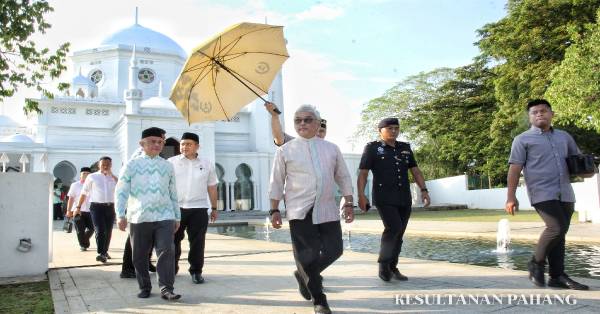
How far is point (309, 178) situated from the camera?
418 centimetres

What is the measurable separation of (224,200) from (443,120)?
51.6ft

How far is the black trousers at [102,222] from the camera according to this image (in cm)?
795

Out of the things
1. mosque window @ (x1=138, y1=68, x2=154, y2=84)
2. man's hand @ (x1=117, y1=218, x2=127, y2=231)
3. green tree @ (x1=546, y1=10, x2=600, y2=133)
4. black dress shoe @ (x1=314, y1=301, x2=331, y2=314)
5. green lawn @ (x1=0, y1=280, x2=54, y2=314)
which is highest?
mosque window @ (x1=138, y1=68, x2=154, y2=84)

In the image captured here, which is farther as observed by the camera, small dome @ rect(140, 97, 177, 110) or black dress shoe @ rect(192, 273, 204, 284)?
small dome @ rect(140, 97, 177, 110)

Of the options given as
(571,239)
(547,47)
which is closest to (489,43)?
(547,47)

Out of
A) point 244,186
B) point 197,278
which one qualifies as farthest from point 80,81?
point 197,278

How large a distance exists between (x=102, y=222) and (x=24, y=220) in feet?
5.31

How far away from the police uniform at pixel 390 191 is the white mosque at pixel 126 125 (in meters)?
28.6

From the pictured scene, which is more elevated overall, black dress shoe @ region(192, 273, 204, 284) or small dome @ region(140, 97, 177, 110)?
small dome @ region(140, 97, 177, 110)

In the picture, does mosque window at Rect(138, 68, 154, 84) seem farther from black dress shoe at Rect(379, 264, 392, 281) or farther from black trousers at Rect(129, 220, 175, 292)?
black dress shoe at Rect(379, 264, 392, 281)

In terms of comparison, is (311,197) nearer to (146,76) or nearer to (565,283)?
(565,283)

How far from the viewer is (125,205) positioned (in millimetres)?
4961

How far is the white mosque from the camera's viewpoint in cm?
3419

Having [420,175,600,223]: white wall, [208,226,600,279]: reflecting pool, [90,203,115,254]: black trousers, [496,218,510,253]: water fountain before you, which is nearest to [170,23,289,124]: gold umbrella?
[90,203,115,254]: black trousers
